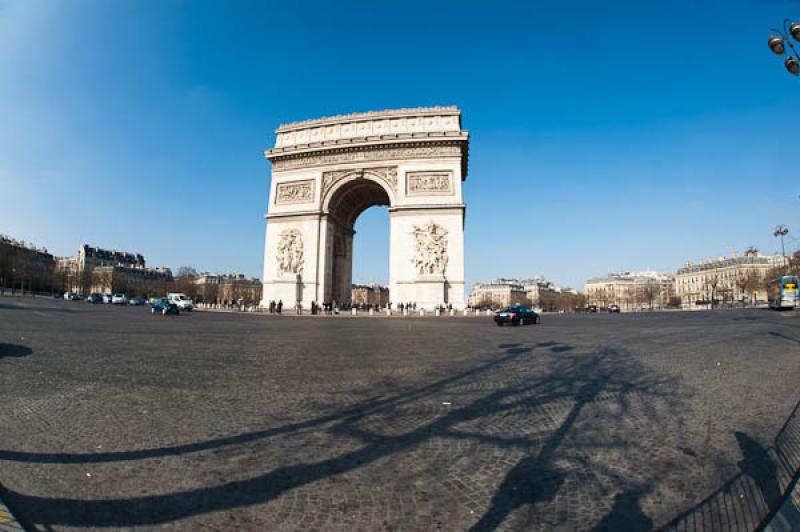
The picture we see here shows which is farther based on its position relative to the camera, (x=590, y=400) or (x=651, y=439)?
(x=590, y=400)

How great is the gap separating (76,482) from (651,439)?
421cm

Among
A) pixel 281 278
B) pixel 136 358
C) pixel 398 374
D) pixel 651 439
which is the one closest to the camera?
pixel 651 439

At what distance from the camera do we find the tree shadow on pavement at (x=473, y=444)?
2266 mm

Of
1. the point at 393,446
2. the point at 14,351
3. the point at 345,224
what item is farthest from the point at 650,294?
the point at 14,351

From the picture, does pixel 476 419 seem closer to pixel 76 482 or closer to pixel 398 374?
pixel 398 374

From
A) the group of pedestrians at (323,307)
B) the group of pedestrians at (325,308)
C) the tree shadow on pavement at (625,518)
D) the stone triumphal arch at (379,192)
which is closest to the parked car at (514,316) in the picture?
the group of pedestrians at (323,307)

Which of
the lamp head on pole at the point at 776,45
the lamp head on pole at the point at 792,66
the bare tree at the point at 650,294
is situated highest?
the lamp head on pole at the point at 776,45

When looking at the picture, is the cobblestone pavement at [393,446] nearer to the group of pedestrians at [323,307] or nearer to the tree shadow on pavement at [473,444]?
the tree shadow on pavement at [473,444]

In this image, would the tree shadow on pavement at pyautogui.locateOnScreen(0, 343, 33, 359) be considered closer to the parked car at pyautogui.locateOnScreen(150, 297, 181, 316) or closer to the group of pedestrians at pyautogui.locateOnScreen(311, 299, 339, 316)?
the parked car at pyautogui.locateOnScreen(150, 297, 181, 316)

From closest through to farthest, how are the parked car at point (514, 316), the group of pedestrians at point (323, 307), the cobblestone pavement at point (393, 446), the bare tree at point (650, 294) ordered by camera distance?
1. the cobblestone pavement at point (393, 446)
2. the parked car at point (514, 316)
3. the group of pedestrians at point (323, 307)
4. the bare tree at point (650, 294)

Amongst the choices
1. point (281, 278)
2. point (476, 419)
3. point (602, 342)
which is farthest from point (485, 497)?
point (281, 278)

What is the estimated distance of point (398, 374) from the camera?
241 inches

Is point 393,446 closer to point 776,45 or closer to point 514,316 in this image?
point 776,45

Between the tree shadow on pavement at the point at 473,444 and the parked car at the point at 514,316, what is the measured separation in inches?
541
